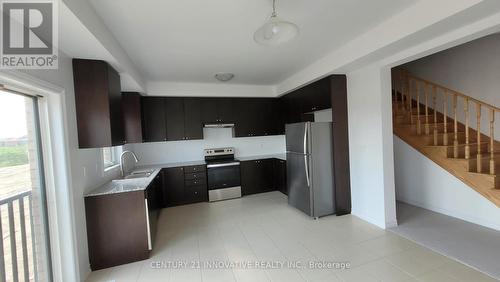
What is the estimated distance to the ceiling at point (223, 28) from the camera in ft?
6.22

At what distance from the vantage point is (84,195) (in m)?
2.38

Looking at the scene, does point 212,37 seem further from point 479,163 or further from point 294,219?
point 479,163

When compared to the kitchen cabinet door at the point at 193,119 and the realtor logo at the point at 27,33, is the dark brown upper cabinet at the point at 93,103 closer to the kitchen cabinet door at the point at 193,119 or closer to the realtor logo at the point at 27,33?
the realtor logo at the point at 27,33

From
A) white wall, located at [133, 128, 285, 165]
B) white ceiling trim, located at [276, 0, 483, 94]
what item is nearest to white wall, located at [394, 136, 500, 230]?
white ceiling trim, located at [276, 0, 483, 94]

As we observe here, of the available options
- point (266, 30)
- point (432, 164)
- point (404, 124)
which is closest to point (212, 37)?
point (266, 30)

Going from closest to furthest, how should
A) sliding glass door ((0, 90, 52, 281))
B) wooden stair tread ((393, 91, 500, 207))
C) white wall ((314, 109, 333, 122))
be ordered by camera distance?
sliding glass door ((0, 90, 52, 281)) → wooden stair tread ((393, 91, 500, 207)) → white wall ((314, 109, 333, 122))

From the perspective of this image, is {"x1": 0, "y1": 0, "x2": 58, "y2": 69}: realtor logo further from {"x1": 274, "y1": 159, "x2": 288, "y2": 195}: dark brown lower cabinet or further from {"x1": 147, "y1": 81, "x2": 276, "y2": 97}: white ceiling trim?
{"x1": 274, "y1": 159, "x2": 288, "y2": 195}: dark brown lower cabinet

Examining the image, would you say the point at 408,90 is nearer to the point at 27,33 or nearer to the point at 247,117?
the point at 247,117

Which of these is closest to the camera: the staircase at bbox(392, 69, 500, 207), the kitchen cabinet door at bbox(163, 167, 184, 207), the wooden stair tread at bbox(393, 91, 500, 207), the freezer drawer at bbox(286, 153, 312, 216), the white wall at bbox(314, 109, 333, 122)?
the wooden stair tread at bbox(393, 91, 500, 207)

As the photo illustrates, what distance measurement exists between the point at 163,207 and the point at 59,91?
9.55 ft

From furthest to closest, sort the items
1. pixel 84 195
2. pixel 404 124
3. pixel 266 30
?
pixel 404 124, pixel 84 195, pixel 266 30

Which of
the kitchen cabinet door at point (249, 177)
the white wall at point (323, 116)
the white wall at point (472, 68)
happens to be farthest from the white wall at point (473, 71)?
the kitchen cabinet door at point (249, 177)

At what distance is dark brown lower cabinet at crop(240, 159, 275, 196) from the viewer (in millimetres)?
4840

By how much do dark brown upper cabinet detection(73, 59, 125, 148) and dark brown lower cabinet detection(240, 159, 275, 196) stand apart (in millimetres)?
2904
